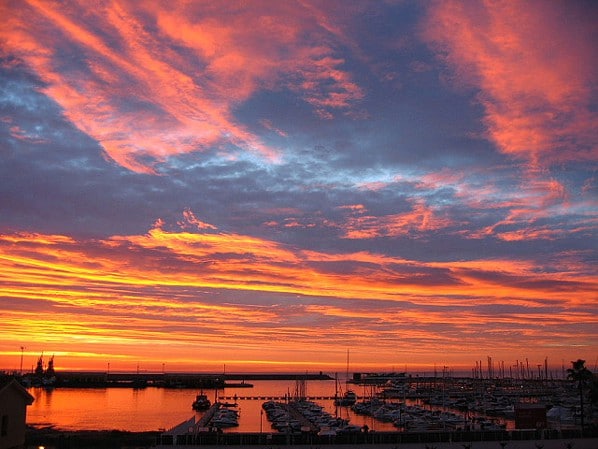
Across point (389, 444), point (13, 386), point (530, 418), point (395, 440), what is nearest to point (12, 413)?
point (13, 386)

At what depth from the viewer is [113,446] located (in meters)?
39.8

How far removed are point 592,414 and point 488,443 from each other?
39493 millimetres

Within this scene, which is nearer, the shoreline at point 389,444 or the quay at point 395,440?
the shoreline at point 389,444

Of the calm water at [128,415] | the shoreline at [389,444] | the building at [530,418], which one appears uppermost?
the building at [530,418]

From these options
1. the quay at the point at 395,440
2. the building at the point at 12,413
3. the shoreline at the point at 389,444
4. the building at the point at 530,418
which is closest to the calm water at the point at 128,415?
the shoreline at the point at 389,444

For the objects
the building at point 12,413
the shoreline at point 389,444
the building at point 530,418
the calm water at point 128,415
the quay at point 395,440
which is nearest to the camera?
the building at point 12,413

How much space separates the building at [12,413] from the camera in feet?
89.4

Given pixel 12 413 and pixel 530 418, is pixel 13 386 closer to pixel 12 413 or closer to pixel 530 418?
pixel 12 413

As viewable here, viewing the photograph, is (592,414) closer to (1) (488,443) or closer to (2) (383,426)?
(2) (383,426)

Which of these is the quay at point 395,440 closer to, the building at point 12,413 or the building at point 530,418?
the building at point 530,418

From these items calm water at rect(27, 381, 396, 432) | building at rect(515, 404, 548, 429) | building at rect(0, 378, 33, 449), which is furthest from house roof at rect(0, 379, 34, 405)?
building at rect(515, 404, 548, 429)

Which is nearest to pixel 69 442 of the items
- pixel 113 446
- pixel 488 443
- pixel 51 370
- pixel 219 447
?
pixel 113 446

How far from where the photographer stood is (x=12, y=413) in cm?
2822

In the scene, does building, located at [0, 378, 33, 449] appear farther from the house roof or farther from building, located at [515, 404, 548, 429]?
building, located at [515, 404, 548, 429]
